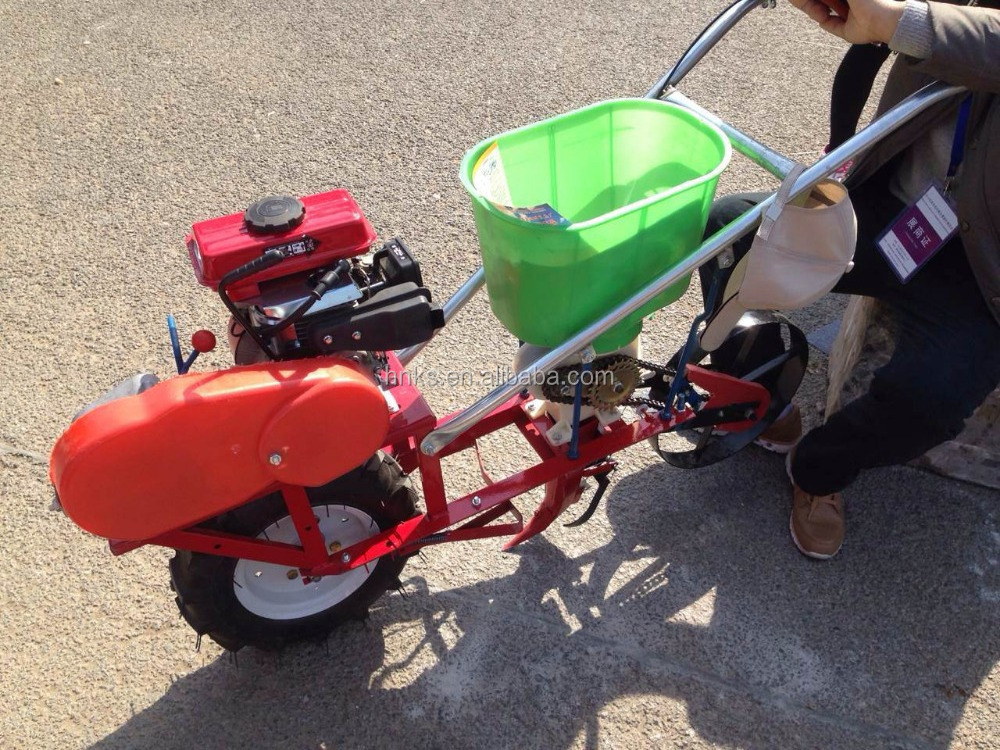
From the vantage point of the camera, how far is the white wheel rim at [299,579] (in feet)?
7.14

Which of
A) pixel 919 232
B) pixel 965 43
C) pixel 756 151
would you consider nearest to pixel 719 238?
pixel 756 151

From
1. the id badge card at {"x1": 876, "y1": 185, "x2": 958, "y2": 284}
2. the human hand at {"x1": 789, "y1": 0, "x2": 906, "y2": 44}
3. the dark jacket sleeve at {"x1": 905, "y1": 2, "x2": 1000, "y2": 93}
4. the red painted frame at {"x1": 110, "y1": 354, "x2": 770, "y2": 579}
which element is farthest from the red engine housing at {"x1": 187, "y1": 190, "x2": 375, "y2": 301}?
the id badge card at {"x1": 876, "y1": 185, "x2": 958, "y2": 284}

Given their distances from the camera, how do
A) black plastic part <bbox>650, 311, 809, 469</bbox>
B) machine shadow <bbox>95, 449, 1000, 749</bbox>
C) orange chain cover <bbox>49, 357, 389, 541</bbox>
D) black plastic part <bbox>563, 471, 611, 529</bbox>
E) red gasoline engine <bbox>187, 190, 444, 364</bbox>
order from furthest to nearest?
black plastic part <bbox>650, 311, 809, 469</bbox>, black plastic part <bbox>563, 471, 611, 529</bbox>, machine shadow <bbox>95, 449, 1000, 749</bbox>, red gasoline engine <bbox>187, 190, 444, 364</bbox>, orange chain cover <bbox>49, 357, 389, 541</bbox>

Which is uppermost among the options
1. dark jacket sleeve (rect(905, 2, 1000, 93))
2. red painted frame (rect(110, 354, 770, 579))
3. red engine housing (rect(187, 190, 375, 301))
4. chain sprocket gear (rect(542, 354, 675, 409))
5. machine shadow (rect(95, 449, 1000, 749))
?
dark jacket sleeve (rect(905, 2, 1000, 93))

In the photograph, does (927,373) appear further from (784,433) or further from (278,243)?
(278,243)

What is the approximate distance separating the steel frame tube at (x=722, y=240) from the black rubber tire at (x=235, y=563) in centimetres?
36

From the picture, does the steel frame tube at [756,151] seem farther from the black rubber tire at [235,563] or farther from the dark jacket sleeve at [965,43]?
the black rubber tire at [235,563]

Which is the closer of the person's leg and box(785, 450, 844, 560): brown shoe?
the person's leg

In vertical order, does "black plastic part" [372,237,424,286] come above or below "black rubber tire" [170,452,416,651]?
above

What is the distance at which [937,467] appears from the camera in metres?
2.88

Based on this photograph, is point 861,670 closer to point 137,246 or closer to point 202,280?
point 202,280

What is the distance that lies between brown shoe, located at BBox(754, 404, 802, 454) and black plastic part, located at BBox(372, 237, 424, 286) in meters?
1.48

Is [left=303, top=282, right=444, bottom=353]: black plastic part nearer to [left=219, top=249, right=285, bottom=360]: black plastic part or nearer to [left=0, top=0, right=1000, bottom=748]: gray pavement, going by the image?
[left=219, top=249, right=285, bottom=360]: black plastic part

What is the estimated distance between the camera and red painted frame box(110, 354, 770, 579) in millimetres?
2006
